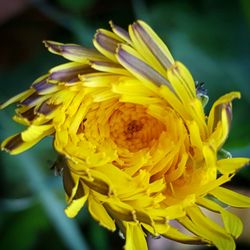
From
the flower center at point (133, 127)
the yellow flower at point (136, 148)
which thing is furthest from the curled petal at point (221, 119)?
the flower center at point (133, 127)

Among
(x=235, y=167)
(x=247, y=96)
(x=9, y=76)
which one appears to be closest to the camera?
(x=235, y=167)

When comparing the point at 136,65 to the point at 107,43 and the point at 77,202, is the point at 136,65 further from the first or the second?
the point at 77,202

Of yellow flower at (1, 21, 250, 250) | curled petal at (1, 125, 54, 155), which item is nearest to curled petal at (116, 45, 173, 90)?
yellow flower at (1, 21, 250, 250)

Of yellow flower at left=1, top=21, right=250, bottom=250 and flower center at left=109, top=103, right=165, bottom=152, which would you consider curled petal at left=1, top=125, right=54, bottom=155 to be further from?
flower center at left=109, top=103, right=165, bottom=152

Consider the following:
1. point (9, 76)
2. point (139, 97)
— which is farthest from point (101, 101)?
point (9, 76)

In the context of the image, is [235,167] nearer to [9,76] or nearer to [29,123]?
[29,123]

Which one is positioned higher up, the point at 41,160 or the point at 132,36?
the point at 132,36

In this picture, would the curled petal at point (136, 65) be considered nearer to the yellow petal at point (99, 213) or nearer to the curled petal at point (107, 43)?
the curled petal at point (107, 43)

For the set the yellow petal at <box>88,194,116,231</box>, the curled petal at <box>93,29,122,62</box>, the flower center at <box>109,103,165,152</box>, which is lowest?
the yellow petal at <box>88,194,116,231</box>
